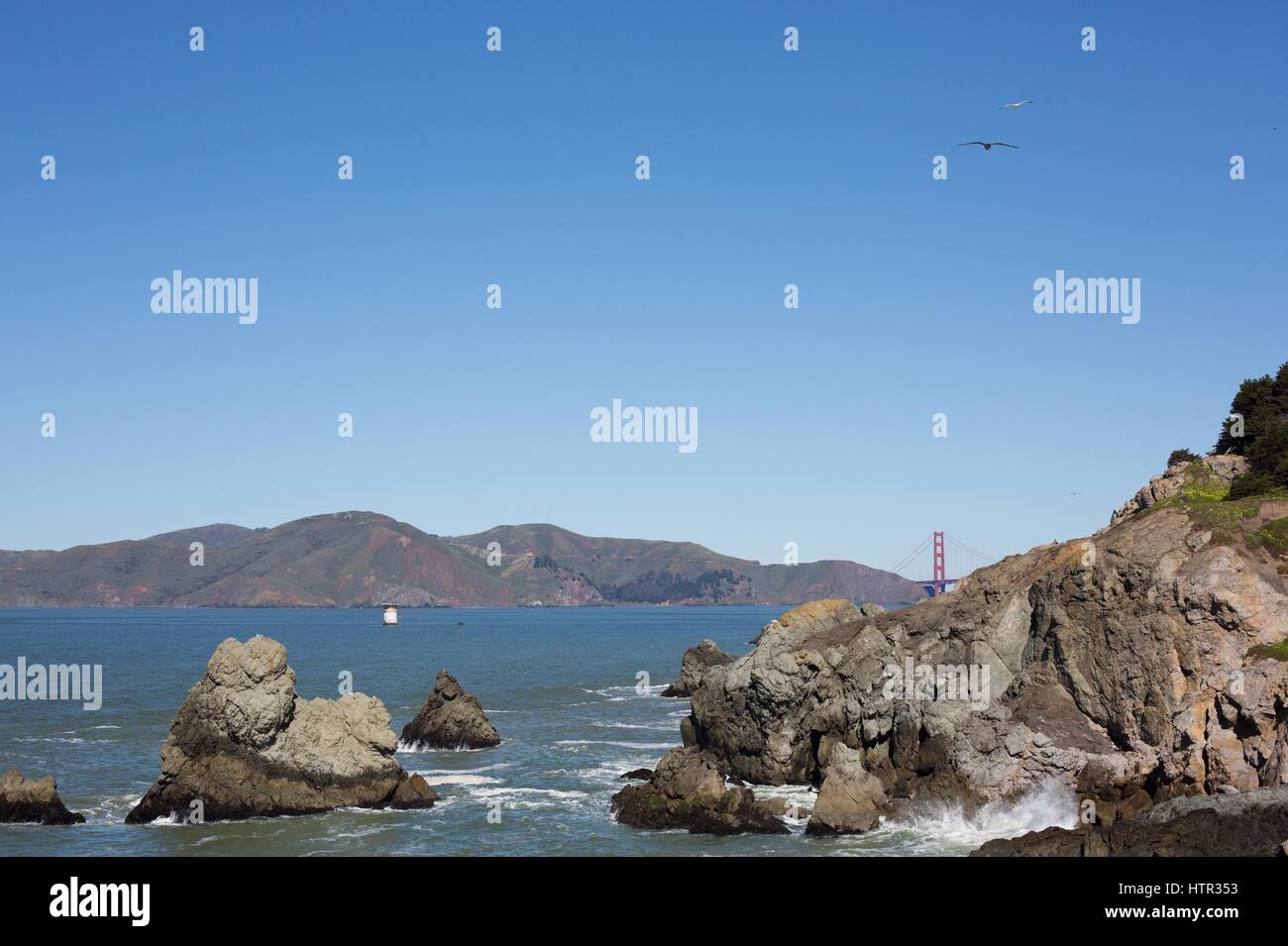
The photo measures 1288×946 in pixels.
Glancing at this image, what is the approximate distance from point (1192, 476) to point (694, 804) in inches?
1195

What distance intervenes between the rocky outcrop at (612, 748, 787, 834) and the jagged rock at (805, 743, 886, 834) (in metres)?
1.49

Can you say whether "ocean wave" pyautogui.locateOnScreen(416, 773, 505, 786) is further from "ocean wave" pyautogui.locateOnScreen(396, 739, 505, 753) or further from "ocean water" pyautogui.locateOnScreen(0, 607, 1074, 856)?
"ocean wave" pyautogui.locateOnScreen(396, 739, 505, 753)

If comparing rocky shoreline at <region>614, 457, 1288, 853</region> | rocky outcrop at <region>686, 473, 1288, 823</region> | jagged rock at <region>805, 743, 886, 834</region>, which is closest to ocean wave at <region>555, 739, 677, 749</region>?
rocky outcrop at <region>686, 473, 1288, 823</region>

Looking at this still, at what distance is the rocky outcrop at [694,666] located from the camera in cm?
9181

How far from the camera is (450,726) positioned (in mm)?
62062

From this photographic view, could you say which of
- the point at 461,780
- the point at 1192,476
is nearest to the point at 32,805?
the point at 461,780

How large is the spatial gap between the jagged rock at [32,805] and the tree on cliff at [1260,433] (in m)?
48.4

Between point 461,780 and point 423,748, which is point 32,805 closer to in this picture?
point 461,780
